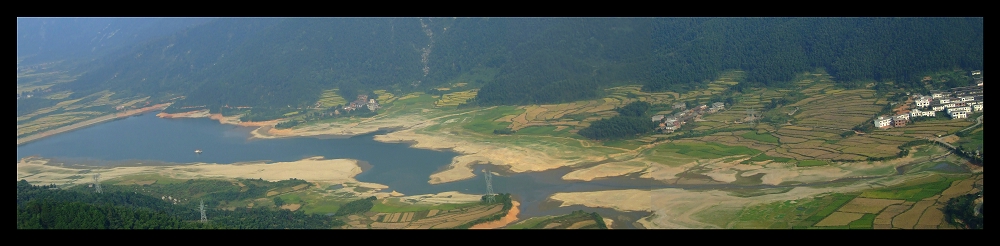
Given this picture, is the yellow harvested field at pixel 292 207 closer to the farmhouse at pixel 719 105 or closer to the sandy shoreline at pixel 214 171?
the sandy shoreline at pixel 214 171

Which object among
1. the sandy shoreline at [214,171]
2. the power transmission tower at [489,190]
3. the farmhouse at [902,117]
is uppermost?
the farmhouse at [902,117]

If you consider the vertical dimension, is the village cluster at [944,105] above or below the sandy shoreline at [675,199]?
above

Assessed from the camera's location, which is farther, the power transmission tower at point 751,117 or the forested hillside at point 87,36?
the forested hillside at point 87,36

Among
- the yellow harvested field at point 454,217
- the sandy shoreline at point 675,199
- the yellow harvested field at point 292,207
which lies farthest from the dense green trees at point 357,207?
the sandy shoreline at point 675,199

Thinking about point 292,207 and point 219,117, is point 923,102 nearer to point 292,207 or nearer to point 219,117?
point 292,207

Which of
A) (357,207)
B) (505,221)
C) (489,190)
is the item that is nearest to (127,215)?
(357,207)
